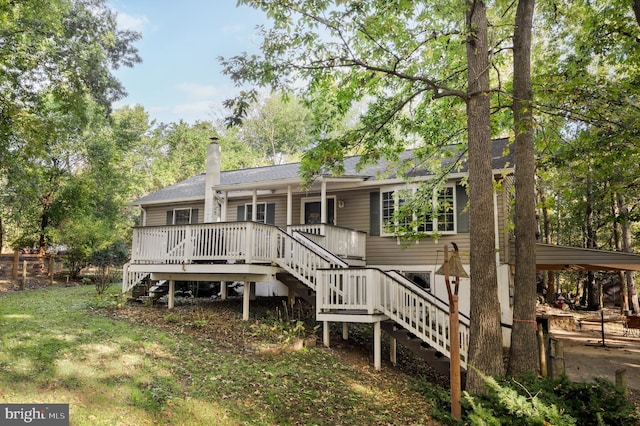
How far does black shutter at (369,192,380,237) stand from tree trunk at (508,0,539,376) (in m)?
6.47

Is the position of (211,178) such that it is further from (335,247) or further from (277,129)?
(277,129)

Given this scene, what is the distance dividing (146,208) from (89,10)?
9415 millimetres

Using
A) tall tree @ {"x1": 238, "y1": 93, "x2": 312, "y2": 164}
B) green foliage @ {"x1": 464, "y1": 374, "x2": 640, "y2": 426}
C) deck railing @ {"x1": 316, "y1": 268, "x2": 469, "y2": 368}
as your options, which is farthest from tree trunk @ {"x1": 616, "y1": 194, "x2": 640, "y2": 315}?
tall tree @ {"x1": 238, "y1": 93, "x2": 312, "y2": 164}

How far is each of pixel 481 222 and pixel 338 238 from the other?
A: 19.2ft

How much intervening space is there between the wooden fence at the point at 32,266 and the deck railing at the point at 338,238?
11.8 meters

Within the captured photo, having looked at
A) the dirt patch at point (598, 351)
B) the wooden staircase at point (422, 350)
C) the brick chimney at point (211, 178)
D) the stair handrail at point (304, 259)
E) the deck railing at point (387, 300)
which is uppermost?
the brick chimney at point (211, 178)

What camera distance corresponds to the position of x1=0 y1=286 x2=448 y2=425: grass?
482cm

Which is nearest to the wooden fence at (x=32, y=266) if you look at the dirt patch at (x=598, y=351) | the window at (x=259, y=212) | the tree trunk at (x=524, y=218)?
the window at (x=259, y=212)

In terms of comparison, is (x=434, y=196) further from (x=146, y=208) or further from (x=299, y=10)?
(x=146, y=208)

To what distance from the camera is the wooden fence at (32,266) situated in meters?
16.4

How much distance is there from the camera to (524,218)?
687 cm

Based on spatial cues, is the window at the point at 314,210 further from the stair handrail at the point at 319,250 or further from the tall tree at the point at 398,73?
the tall tree at the point at 398,73

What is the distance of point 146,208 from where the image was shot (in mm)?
17875

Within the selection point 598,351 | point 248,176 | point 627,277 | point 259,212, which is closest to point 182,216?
point 248,176
